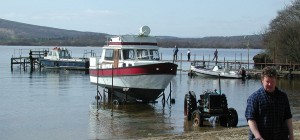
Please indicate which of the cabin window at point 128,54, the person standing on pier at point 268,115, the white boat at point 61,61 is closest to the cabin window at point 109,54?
the cabin window at point 128,54

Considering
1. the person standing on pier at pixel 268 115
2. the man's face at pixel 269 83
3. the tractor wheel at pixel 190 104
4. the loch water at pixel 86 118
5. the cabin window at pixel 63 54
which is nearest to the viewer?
the man's face at pixel 269 83

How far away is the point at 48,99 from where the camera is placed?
32219mm

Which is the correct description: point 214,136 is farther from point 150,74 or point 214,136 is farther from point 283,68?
point 283,68

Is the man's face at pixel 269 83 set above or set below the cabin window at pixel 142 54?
below

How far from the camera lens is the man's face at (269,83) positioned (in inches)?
249

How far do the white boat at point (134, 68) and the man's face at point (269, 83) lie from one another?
19.2 m

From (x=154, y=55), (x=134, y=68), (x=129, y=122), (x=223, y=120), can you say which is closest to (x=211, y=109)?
(x=223, y=120)

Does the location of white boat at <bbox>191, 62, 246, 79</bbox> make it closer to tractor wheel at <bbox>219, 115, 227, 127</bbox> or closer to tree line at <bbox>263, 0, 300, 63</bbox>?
tree line at <bbox>263, 0, 300, 63</bbox>

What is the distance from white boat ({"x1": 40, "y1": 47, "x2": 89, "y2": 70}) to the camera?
66375 millimetres

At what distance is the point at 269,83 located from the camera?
250 inches

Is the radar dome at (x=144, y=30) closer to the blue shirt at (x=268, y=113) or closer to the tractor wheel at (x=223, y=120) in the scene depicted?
the tractor wheel at (x=223, y=120)

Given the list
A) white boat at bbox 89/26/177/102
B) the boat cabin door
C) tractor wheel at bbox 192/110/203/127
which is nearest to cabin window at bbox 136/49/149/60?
white boat at bbox 89/26/177/102

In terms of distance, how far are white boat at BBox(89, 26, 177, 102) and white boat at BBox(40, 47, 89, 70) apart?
117ft

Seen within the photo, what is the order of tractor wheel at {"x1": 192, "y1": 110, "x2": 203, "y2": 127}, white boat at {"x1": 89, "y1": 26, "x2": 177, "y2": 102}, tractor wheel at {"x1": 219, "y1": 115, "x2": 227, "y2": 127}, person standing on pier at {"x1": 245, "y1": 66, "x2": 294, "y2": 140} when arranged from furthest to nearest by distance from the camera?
1. white boat at {"x1": 89, "y1": 26, "x2": 177, "y2": 102}
2. tractor wheel at {"x1": 219, "y1": 115, "x2": 227, "y2": 127}
3. tractor wheel at {"x1": 192, "y1": 110, "x2": 203, "y2": 127}
4. person standing on pier at {"x1": 245, "y1": 66, "x2": 294, "y2": 140}
